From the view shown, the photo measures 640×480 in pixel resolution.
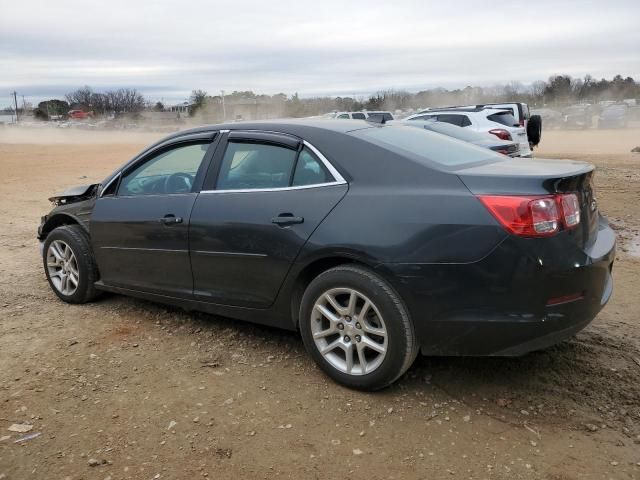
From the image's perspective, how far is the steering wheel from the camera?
4.24 metres

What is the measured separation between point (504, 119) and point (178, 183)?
37.2 feet

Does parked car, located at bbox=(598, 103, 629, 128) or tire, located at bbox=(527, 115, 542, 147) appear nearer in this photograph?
tire, located at bbox=(527, 115, 542, 147)

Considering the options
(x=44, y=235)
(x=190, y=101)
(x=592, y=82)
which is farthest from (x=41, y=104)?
(x=44, y=235)

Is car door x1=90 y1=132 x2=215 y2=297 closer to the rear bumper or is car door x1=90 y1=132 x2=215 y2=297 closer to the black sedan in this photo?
the black sedan

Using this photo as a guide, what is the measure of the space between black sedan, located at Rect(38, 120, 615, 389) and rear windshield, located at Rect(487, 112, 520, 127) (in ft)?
A: 34.1

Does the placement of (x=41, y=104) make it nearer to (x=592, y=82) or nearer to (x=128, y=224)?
(x=592, y=82)

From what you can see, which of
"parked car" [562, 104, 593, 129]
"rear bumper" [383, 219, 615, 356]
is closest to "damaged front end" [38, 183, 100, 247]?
"rear bumper" [383, 219, 615, 356]

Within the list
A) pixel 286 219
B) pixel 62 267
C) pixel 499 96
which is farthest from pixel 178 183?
pixel 499 96

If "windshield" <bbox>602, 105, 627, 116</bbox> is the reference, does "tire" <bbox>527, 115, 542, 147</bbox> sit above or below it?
below

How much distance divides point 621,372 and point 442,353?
3.95 ft

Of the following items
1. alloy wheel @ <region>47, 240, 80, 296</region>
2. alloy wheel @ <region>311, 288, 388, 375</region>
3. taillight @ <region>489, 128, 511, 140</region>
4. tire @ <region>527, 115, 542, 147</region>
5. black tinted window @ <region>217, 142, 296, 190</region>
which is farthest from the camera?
tire @ <region>527, 115, 542, 147</region>

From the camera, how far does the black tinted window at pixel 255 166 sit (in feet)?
12.5

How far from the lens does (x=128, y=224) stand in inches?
176

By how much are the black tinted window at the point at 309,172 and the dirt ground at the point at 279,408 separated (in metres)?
1.19
